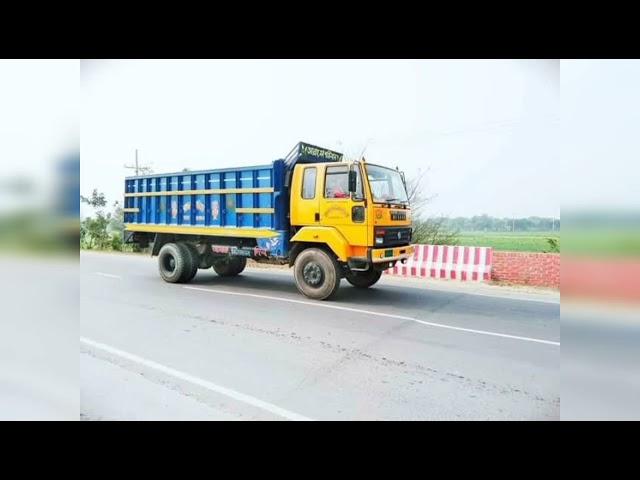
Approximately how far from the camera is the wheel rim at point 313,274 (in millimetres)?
7258

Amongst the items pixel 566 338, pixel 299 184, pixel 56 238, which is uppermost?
pixel 299 184

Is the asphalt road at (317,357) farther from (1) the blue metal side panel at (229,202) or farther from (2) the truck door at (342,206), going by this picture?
(1) the blue metal side panel at (229,202)

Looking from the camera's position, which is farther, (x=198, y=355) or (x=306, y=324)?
(x=306, y=324)

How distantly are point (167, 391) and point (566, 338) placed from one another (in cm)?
298

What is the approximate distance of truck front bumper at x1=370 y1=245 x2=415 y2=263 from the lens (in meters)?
6.80

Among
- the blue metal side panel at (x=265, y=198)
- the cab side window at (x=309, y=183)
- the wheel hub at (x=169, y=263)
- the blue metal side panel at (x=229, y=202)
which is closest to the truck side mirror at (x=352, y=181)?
the cab side window at (x=309, y=183)

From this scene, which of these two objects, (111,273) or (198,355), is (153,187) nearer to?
(111,273)

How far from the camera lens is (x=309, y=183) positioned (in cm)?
755

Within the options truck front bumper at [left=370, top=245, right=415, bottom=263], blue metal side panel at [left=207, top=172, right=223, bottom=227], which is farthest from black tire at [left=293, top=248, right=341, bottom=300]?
blue metal side panel at [left=207, top=172, right=223, bottom=227]

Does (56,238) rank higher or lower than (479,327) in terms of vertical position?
higher

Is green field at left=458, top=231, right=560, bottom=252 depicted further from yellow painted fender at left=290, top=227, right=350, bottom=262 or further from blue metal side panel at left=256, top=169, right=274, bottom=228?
blue metal side panel at left=256, top=169, right=274, bottom=228

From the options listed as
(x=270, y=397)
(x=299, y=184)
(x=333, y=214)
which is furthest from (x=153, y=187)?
(x=270, y=397)

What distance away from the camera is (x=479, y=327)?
555 centimetres

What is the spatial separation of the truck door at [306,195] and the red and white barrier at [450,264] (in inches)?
136
